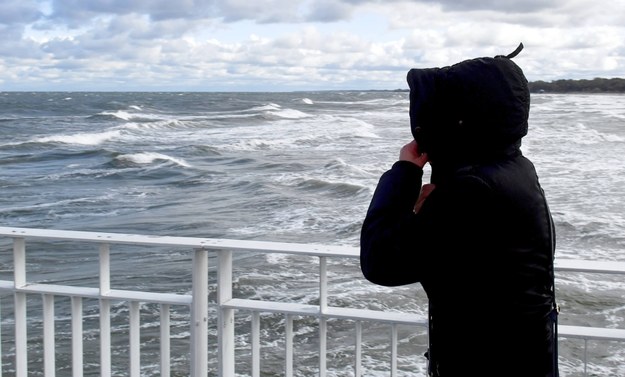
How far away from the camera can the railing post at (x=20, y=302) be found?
3324 mm

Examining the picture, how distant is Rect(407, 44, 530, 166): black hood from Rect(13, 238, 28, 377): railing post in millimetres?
2013

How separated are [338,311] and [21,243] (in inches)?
50.1

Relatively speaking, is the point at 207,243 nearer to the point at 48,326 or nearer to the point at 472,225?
the point at 48,326

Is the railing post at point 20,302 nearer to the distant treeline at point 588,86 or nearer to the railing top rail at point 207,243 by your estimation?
the railing top rail at point 207,243

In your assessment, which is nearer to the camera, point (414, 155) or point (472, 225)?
point (472, 225)

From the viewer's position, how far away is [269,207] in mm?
15383

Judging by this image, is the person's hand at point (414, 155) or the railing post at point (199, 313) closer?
the person's hand at point (414, 155)

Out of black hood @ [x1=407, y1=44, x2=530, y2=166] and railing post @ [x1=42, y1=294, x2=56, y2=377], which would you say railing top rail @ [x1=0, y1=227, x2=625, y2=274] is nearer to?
railing post @ [x1=42, y1=294, x2=56, y2=377]

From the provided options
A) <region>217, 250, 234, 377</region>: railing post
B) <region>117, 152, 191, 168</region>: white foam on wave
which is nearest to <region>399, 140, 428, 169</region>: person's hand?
<region>217, 250, 234, 377</region>: railing post

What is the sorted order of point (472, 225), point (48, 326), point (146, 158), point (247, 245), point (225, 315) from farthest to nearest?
point (146, 158), point (48, 326), point (225, 315), point (247, 245), point (472, 225)

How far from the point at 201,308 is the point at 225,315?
0.31 feet

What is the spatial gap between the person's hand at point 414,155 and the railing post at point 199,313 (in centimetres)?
137

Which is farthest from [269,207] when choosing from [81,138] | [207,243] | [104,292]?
[81,138]

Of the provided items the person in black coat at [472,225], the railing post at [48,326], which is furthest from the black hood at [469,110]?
the railing post at [48,326]
